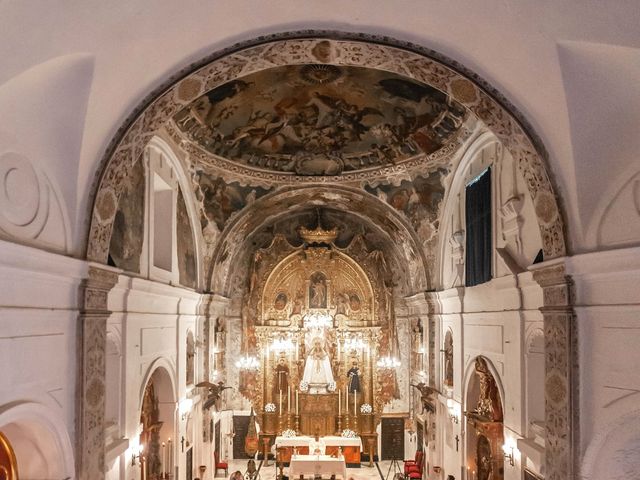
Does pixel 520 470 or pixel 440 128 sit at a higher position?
pixel 440 128

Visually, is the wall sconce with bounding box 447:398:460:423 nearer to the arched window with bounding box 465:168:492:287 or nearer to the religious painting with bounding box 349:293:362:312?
the arched window with bounding box 465:168:492:287

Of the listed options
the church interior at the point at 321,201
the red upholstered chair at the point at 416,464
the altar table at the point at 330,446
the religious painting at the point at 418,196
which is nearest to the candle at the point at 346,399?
the altar table at the point at 330,446

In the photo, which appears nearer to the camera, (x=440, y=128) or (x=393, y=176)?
(x=440, y=128)

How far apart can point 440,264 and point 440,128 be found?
5.03 meters

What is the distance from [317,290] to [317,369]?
3089 mm

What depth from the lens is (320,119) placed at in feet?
53.2

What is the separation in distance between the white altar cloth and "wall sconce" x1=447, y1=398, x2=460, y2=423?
654 cm

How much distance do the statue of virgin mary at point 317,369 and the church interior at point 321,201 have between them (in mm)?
3718

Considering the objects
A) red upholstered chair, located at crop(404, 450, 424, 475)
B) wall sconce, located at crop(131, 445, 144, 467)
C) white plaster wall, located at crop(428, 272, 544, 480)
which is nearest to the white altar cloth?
red upholstered chair, located at crop(404, 450, 424, 475)

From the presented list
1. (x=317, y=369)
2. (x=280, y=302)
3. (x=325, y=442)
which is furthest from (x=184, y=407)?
(x=280, y=302)

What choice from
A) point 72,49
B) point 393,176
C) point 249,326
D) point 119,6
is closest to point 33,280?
point 72,49

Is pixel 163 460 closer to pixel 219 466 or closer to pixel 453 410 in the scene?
pixel 219 466

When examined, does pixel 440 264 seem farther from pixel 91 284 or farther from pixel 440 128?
pixel 91 284

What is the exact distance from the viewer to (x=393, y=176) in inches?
723
